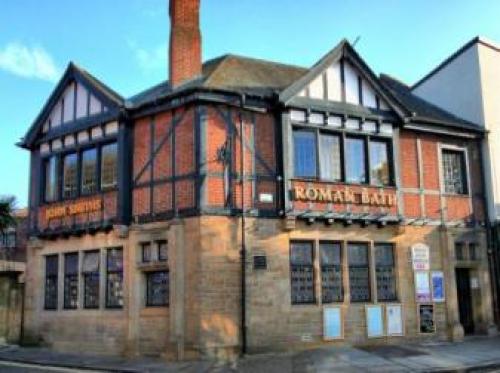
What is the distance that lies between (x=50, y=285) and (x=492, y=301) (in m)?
13.8

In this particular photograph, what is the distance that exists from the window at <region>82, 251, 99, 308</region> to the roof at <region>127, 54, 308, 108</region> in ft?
15.1

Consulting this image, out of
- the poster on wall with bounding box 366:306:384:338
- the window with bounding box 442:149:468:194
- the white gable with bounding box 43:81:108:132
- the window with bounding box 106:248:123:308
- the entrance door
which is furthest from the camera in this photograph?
the window with bounding box 442:149:468:194

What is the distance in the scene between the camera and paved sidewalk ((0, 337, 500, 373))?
42.7 ft

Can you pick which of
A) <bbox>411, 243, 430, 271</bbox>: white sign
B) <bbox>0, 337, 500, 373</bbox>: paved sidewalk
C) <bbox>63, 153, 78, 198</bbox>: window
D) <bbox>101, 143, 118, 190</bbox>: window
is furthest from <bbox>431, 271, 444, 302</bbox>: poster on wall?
<bbox>63, 153, 78, 198</bbox>: window

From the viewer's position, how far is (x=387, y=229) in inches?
672

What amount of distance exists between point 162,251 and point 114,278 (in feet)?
6.50

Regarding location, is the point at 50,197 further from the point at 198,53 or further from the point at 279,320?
the point at 279,320

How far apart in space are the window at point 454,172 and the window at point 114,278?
10329mm

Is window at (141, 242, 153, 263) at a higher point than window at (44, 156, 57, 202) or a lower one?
lower

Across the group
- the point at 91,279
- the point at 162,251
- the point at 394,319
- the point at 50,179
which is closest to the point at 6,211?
the point at 50,179

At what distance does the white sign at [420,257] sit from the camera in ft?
57.0

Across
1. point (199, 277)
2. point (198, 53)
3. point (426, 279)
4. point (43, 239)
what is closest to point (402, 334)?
point (426, 279)

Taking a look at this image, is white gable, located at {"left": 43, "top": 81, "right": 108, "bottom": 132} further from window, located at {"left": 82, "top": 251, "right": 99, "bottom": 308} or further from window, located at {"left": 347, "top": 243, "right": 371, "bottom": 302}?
window, located at {"left": 347, "top": 243, "right": 371, "bottom": 302}

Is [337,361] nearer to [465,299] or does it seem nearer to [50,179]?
[465,299]
